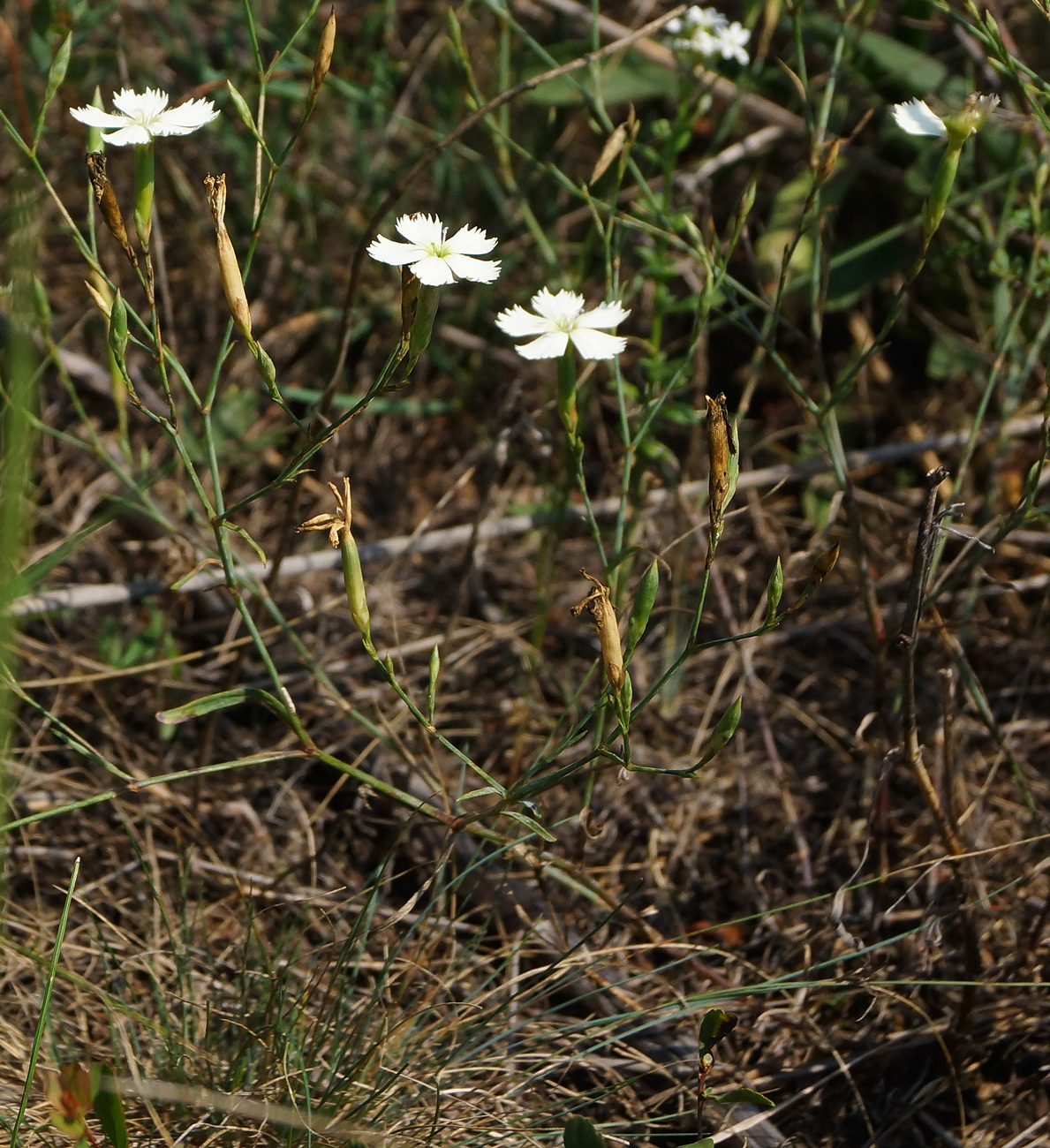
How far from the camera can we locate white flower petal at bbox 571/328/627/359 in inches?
41.9

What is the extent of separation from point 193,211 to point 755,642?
1.55 metres

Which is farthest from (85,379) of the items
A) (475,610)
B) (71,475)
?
(475,610)

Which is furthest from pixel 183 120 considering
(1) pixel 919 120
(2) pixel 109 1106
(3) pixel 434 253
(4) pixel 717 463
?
(2) pixel 109 1106

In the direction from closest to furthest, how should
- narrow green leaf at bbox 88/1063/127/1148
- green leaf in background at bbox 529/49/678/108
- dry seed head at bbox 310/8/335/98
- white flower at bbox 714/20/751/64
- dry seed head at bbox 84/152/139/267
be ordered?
narrow green leaf at bbox 88/1063/127/1148 → dry seed head at bbox 84/152/139/267 → dry seed head at bbox 310/8/335/98 → white flower at bbox 714/20/751/64 → green leaf in background at bbox 529/49/678/108

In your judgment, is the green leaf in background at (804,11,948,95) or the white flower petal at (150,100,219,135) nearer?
the white flower petal at (150,100,219,135)

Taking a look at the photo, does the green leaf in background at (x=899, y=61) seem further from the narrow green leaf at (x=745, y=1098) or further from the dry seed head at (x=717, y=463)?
the narrow green leaf at (x=745, y=1098)

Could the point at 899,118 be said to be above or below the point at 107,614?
above

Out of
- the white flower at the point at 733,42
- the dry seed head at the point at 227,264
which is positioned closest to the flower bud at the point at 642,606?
the dry seed head at the point at 227,264

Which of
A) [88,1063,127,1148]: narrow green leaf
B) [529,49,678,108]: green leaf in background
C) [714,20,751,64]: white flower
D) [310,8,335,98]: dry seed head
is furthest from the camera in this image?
[529,49,678,108]: green leaf in background

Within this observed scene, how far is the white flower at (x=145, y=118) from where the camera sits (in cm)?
110

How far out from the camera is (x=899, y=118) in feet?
3.92

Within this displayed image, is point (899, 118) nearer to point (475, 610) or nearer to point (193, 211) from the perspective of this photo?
point (475, 610)

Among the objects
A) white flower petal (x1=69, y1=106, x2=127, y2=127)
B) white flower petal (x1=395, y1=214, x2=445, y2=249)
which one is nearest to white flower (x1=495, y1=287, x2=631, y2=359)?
white flower petal (x1=395, y1=214, x2=445, y2=249)

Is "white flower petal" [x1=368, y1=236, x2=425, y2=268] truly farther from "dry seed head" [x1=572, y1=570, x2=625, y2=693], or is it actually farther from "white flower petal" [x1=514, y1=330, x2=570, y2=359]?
"dry seed head" [x1=572, y1=570, x2=625, y2=693]
